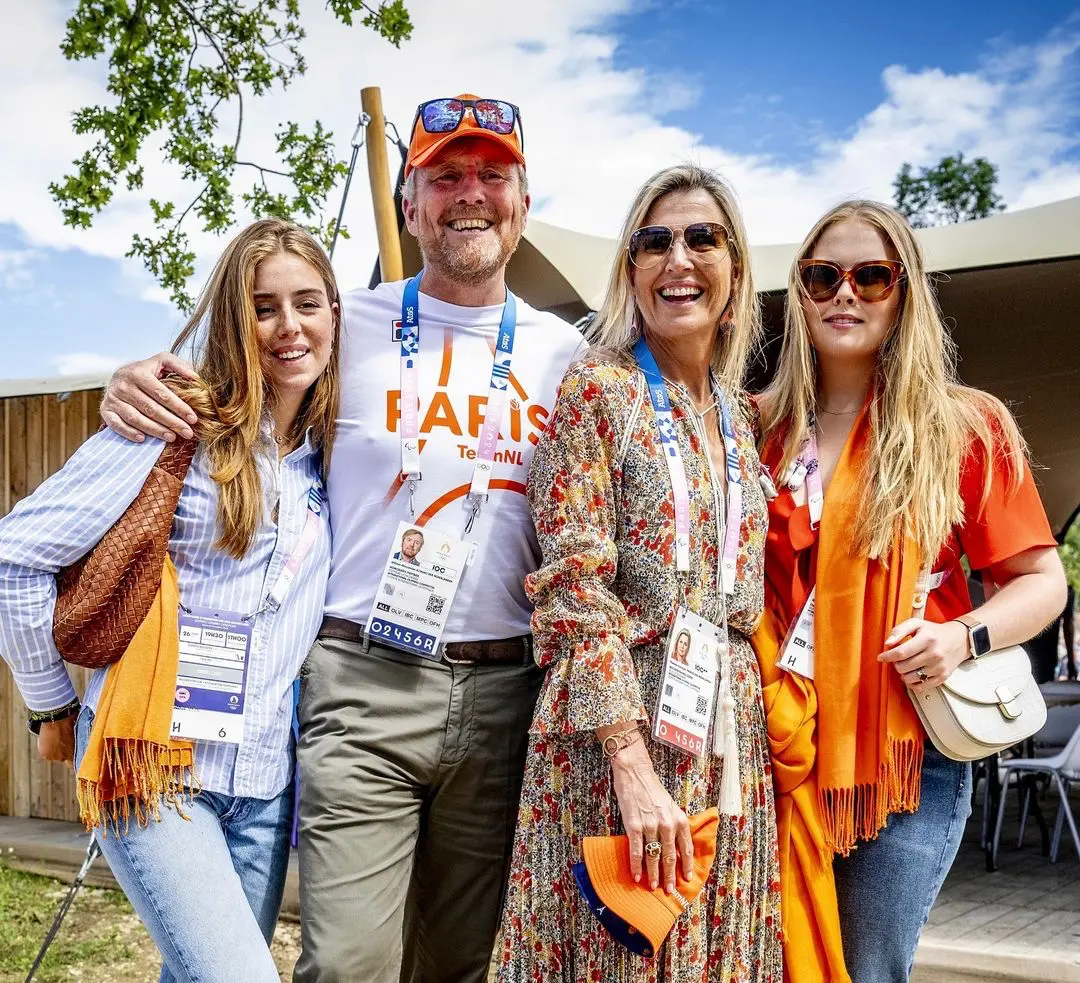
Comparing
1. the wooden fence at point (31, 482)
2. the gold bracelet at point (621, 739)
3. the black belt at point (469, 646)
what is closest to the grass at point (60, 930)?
the wooden fence at point (31, 482)

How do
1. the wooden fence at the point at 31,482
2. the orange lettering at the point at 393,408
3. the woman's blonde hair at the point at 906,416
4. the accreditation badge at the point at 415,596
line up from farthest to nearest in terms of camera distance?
the wooden fence at the point at 31,482 < the orange lettering at the point at 393,408 < the accreditation badge at the point at 415,596 < the woman's blonde hair at the point at 906,416

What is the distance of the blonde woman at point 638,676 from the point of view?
1.91m

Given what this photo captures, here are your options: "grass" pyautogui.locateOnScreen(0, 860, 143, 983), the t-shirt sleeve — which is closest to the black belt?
the t-shirt sleeve

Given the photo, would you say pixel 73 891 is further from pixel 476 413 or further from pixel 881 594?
pixel 881 594

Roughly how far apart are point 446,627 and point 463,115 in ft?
3.96

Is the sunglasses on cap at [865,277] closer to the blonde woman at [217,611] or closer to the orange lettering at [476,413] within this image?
the orange lettering at [476,413]

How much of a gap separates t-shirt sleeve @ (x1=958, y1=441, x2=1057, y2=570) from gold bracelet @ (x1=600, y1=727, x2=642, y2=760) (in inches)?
33.3

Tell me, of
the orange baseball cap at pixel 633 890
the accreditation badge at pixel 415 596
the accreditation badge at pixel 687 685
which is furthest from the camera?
the accreditation badge at pixel 415 596

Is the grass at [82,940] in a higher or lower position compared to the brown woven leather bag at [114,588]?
lower

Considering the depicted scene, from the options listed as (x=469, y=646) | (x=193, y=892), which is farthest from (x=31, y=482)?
(x=193, y=892)

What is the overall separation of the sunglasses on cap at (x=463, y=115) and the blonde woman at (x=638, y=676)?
0.62 m

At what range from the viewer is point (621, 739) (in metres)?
1.90

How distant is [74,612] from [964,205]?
34697mm

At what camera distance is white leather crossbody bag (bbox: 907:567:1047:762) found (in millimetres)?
2057
